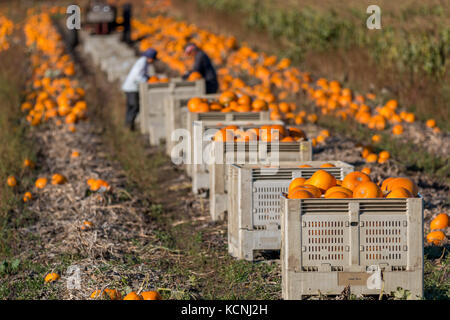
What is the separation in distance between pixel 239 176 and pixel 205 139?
2.22 meters

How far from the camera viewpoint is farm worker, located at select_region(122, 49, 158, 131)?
13.8m

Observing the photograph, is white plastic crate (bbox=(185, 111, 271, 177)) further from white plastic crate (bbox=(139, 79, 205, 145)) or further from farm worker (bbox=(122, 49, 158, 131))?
farm worker (bbox=(122, 49, 158, 131))

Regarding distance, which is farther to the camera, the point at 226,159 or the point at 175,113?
the point at 175,113

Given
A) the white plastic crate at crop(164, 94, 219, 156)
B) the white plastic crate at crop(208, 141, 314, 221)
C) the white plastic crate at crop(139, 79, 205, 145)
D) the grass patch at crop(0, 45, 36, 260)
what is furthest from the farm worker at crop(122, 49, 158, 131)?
the white plastic crate at crop(208, 141, 314, 221)

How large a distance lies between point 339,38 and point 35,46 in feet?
35.5

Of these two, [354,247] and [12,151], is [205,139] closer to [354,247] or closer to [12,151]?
[12,151]

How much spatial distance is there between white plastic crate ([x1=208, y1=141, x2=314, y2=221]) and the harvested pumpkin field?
0.6 inches

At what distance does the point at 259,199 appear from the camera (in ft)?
22.2

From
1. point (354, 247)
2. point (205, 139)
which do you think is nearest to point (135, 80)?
point (205, 139)

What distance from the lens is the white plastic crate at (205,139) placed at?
28.7 feet

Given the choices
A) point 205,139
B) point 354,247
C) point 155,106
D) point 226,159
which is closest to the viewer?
point 354,247

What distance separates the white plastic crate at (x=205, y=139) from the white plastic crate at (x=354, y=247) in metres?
3.03

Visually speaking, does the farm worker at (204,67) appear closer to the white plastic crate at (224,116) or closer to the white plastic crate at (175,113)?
the white plastic crate at (175,113)

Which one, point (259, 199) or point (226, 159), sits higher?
point (226, 159)
